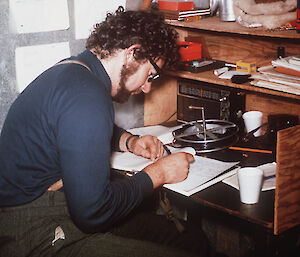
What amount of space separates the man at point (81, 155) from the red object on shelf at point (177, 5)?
617mm

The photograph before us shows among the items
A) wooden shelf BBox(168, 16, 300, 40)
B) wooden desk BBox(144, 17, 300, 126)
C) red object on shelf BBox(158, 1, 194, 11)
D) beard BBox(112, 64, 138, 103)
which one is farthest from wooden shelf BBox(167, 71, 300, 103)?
beard BBox(112, 64, 138, 103)

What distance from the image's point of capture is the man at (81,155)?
122 cm

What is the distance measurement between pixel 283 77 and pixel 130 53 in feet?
2.42

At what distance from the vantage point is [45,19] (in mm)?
1941

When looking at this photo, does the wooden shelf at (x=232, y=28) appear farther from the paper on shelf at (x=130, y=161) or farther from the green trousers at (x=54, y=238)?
the green trousers at (x=54, y=238)

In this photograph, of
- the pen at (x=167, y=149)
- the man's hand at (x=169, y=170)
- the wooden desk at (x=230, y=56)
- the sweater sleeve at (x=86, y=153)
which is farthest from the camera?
the wooden desk at (x=230, y=56)

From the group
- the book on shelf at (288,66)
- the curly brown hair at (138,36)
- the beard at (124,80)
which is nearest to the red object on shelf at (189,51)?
the book on shelf at (288,66)

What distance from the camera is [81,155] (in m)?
1.19

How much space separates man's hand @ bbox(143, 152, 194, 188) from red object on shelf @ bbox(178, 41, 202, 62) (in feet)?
2.75

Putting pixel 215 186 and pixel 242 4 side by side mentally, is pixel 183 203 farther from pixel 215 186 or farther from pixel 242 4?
pixel 242 4

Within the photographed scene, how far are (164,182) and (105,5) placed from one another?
103cm

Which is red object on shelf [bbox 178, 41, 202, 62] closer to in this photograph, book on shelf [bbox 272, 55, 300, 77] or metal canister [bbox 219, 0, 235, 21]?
metal canister [bbox 219, 0, 235, 21]

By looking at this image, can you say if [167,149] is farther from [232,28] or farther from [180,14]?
[180,14]

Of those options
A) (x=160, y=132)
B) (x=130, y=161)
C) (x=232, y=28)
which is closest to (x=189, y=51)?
(x=232, y=28)
